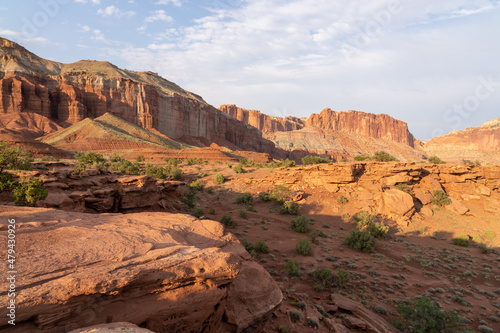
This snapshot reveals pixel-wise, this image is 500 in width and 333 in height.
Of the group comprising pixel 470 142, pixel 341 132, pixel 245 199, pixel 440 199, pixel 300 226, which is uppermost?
pixel 341 132

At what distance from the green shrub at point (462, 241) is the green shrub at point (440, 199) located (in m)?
4.72

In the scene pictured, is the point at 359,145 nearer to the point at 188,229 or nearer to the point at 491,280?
the point at 491,280

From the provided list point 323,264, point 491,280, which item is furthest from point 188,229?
point 491,280

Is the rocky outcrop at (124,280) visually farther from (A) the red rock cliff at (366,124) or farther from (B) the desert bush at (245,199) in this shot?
(A) the red rock cliff at (366,124)

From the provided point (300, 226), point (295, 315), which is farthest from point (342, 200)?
point (295, 315)

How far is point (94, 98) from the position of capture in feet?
201

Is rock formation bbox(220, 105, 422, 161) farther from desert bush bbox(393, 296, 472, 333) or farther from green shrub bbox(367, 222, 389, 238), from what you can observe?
desert bush bbox(393, 296, 472, 333)

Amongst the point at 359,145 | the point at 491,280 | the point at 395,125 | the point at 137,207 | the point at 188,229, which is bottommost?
the point at 491,280

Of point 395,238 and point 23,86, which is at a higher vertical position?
point 23,86

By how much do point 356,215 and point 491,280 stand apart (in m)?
7.62

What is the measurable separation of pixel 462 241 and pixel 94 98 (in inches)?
2909

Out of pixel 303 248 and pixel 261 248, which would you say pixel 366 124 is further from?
pixel 261 248

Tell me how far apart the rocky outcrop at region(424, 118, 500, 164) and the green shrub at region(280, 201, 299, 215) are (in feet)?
330

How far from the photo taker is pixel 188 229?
5.86 meters
